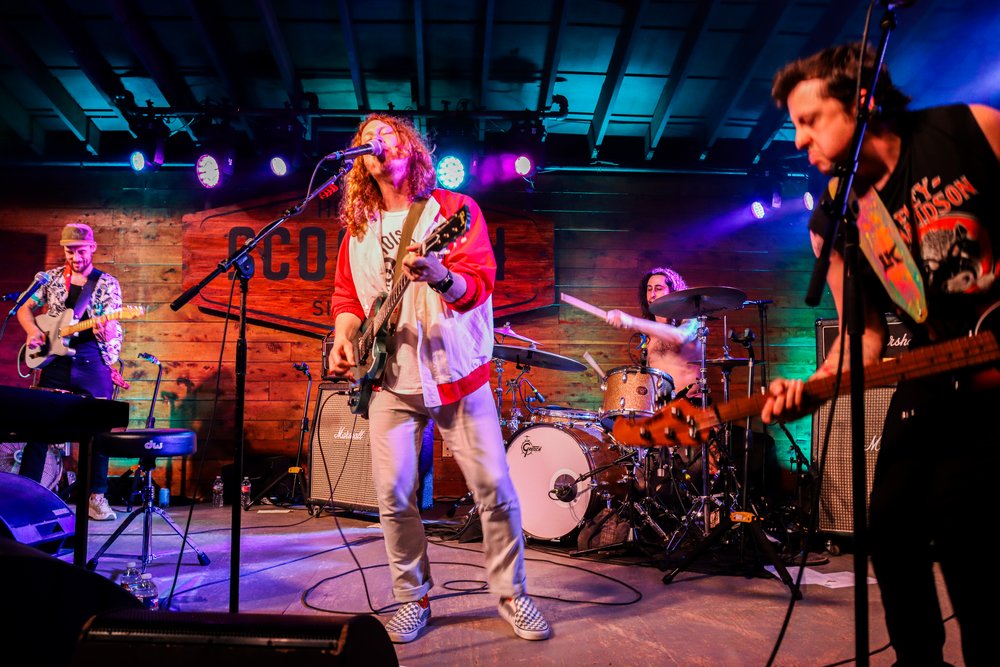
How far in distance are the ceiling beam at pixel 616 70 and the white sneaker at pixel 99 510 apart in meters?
5.71

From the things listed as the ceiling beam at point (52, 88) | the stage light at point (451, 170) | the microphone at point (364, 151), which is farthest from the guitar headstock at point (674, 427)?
the ceiling beam at point (52, 88)

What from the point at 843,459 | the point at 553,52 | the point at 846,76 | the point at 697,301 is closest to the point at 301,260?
the point at 553,52

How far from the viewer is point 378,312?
290 centimetres

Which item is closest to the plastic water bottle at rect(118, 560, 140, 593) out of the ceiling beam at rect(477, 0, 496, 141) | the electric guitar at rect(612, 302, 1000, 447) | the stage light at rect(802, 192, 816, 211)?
the electric guitar at rect(612, 302, 1000, 447)

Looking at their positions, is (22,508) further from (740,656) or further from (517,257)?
(517,257)

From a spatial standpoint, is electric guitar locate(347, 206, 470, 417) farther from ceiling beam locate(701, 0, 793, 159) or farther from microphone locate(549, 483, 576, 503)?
ceiling beam locate(701, 0, 793, 159)

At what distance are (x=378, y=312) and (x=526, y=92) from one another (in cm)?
443

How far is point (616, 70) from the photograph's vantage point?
5984mm

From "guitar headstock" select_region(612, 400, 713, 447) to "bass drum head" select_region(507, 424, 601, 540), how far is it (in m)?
2.60

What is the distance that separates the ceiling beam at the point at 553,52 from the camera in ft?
17.6

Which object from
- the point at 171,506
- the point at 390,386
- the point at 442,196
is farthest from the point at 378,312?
the point at 171,506

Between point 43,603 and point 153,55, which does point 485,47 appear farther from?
point 43,603

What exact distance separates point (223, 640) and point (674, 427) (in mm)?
1370

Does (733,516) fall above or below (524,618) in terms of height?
above
